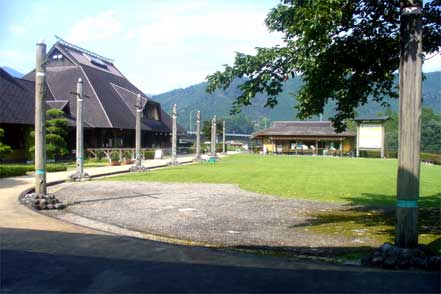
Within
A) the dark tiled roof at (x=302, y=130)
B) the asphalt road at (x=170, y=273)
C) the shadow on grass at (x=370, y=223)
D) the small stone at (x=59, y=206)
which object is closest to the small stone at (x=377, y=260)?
the asphalt road at (x=170, y=273)

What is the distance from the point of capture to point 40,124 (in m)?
11.3

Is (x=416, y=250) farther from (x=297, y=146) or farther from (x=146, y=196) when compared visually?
(x=297, y=146)

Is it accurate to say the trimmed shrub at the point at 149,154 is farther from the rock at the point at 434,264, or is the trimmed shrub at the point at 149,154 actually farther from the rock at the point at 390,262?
the rock at the point at 434,264

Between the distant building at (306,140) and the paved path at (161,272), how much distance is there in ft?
206

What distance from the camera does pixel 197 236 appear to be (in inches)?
316

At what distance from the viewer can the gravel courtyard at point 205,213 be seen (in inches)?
314

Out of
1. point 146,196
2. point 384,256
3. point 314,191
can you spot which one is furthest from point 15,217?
point 314,191

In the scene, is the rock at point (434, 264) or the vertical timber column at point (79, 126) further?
the vertical timber column at point (79, 126)

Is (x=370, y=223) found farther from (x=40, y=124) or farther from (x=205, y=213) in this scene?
(x=40, y=124)

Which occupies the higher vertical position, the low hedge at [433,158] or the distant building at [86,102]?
the distant building at [86,102]

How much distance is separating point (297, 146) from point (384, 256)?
2638 inches

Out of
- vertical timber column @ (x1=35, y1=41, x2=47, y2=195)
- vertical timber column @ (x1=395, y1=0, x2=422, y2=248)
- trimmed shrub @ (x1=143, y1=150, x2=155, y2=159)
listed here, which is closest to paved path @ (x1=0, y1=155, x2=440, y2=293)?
vertical timber column @ (x1=395, y1=0, x2=422, y2=248)

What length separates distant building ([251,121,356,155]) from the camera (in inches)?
2682

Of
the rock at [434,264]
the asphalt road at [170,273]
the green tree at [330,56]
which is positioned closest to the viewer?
the asphalt road at [170,273]
